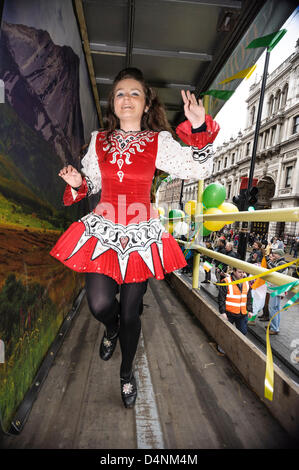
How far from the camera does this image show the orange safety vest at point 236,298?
3.44 meters

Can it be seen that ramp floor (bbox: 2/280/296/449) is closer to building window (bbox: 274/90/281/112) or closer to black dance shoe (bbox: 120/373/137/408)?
black dance shoe (bbox: 120/373/137/408)

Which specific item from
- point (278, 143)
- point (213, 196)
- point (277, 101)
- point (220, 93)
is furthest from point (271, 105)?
point (213, 196)

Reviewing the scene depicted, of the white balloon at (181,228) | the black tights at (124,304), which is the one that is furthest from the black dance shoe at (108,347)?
the white balloon at (181,228)

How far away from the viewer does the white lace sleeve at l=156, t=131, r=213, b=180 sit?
1.41m

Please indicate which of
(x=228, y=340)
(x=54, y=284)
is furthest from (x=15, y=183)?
(x=228, y=340)

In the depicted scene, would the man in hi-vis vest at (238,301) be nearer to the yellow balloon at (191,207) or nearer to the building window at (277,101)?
the yellow balloon at (191,207)

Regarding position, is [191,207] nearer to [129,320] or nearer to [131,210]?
[131,210]

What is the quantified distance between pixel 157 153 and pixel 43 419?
1.50 m

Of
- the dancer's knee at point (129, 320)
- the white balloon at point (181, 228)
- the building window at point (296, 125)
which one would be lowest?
the dancer's knee at point (129, 320)

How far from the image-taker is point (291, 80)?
15.8 metres

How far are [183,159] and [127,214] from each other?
1.58ft

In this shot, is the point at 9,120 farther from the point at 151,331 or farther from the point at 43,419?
the point at 151,331

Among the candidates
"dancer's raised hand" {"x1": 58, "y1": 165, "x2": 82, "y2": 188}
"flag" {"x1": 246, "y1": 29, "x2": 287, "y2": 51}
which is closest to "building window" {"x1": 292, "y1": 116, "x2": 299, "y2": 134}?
"flag" {"x1": 246, "y1": 29, "x2": 287, "y2": 51}

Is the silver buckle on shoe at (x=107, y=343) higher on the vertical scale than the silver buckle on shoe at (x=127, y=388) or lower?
higher
